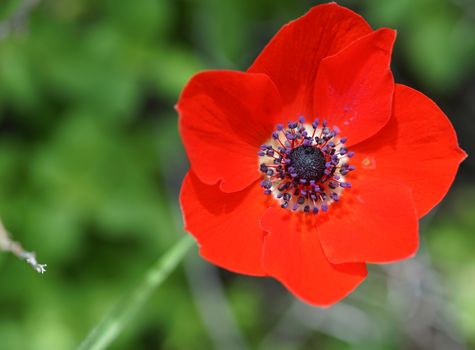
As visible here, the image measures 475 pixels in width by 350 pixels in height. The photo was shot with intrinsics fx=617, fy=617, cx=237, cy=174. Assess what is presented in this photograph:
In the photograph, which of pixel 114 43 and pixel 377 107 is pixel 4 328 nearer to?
pixel 114 43

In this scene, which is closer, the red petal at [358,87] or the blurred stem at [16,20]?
the red petal at [358,87]

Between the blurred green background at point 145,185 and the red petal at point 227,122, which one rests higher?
the red petal at point 227,122

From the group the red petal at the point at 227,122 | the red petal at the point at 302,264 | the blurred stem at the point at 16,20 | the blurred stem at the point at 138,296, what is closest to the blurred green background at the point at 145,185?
the blurred stem at the point at 16,20

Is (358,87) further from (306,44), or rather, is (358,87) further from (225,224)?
(225,224)

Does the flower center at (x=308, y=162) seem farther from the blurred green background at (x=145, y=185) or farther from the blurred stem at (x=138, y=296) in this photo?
the blurred green background at (x=145, y=185)

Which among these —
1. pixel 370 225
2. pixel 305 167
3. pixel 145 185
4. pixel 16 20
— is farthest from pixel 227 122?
pixel 145 185

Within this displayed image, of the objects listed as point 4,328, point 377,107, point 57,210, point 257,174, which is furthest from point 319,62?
point 4,328

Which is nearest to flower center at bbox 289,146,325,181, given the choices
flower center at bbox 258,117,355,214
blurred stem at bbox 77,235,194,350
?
flower center at bbox 258,117,355,214
